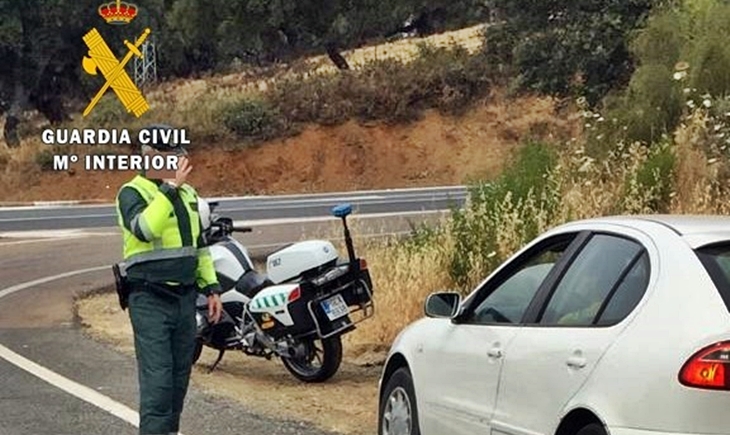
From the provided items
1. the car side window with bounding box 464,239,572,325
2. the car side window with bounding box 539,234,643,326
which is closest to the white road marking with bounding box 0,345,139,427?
the car side window with bounding box 464,239,572,325

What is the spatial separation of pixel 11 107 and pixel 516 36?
3225 centimetres

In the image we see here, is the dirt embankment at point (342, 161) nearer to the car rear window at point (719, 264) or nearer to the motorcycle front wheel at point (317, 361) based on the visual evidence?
the motorcycle front wheel at point (317, 361)

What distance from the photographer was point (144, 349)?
7.41m

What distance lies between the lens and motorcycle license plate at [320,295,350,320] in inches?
404

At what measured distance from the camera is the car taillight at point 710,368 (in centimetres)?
471

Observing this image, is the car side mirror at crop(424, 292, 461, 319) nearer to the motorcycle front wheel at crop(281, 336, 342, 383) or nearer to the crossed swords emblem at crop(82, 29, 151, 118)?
the motorcycle front wheel at crop(281, 336, 342, 383)

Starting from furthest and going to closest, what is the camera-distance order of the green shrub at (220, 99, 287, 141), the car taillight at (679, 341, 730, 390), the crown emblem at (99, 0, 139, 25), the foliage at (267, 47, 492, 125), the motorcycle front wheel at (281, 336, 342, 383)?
1. the crown emblem at (99, 0, 139, 25)
2. the foliage at (267, 47, 492, 125)
3. the green shrub at (220, 99, 287, 141)
4. the motorcycle front wheel at (281, 336, 342, 383)
5. the car taillight at (679, 341, 730, 390)

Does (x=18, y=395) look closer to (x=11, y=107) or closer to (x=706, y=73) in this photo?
(x=706, y=73)

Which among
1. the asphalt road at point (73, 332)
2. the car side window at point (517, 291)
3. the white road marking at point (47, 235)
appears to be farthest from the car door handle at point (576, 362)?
the white road marking at point (47, 235)

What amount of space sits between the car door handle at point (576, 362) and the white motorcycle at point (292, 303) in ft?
16.2

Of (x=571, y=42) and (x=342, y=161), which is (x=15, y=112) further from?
(x=571, y=42)

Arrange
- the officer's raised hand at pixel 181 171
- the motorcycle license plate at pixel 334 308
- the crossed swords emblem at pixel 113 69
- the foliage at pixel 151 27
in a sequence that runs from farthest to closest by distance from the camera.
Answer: the crossed swords emblem at pixel 113 69 → the foliage at pixel 151 27 → the motorcycle license plate at pixel 334 308 → the officer's raised hand at pixel 181 171

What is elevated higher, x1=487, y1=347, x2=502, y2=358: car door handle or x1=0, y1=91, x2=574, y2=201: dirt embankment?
x1=487, y1=347, x2=502, y2=358: car door handle

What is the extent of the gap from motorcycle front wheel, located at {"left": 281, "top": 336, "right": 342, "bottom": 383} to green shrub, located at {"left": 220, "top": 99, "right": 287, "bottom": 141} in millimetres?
32707
